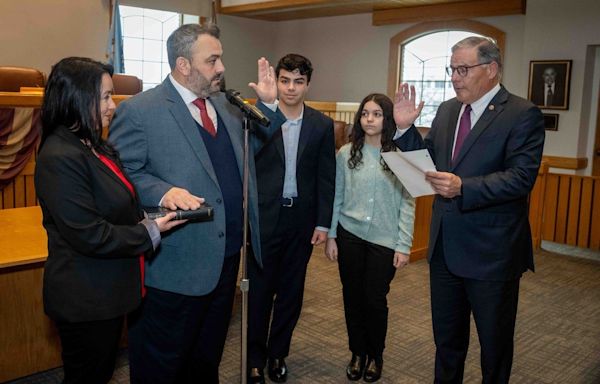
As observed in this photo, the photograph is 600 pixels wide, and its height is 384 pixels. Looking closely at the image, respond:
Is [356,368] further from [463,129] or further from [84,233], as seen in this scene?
[84,233]

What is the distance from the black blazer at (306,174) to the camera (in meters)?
2.71

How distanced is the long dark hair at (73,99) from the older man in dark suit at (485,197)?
1.20m

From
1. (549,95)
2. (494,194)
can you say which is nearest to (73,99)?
(494,194)

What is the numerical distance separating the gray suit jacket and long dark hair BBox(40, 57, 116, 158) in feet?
0.74

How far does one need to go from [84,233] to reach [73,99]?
0.40 m

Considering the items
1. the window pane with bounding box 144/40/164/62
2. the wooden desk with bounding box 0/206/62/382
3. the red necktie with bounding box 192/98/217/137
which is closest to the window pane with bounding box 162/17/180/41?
the window pane with bounding box 144/40/164/62

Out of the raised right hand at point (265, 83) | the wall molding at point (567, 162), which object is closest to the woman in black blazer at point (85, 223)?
the raised right hand at point (265, 83)

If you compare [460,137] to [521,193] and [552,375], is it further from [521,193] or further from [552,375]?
[552,375]

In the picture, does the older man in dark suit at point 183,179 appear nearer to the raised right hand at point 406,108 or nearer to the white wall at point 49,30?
the raised right hand at point 406,108

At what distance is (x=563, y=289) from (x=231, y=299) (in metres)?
3.40

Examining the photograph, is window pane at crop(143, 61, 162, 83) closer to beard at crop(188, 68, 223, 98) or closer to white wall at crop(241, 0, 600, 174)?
white wall at crop(241, 0, 600, 174)

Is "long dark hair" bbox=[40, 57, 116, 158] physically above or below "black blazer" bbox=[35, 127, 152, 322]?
above

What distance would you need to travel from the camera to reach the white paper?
2230mm

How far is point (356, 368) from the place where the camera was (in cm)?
298
